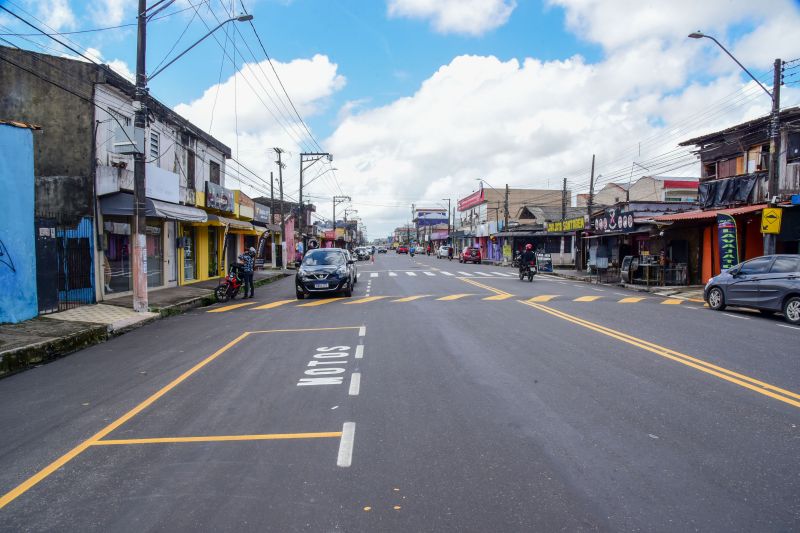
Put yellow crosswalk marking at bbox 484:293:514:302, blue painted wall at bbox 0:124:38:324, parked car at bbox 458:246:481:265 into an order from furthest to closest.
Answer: parked car at bbox 458:246:481:265 → yellow crosswalk marking at bbox 484:293:514:302 → blue painted wall at bbox 0:124:38:324

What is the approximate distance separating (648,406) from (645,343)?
3823mm

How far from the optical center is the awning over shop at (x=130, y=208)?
15.5 m

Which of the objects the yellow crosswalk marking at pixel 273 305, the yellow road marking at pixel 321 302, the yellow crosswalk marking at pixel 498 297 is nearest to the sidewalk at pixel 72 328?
the yellow crosswalk marking at pixel 273 305

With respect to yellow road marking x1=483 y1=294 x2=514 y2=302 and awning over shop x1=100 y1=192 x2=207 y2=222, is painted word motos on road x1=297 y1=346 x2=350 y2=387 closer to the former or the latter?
yellow road marking x1=483 y1=294 x2=514 y2=302

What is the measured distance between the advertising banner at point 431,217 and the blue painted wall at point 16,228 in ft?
433

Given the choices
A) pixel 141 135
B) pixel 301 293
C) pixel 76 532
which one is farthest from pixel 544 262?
pixel 76 532

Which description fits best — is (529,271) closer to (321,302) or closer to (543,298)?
→ (543,298)

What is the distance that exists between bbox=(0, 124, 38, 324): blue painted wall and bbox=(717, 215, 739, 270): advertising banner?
67.4 feet

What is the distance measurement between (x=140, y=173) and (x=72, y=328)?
4.75m

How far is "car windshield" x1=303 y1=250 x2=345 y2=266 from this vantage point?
1859cm

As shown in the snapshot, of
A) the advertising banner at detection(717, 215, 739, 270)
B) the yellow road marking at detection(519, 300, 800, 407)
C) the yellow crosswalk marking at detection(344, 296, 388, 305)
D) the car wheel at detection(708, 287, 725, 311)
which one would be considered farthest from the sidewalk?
the advertising banner at detection(717, 215, 739, 270)

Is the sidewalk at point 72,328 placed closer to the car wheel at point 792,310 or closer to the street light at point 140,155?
the street light at point 140,155

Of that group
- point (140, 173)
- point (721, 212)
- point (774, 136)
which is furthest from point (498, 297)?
point (140, 173)

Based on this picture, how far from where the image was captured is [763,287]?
13000mm
